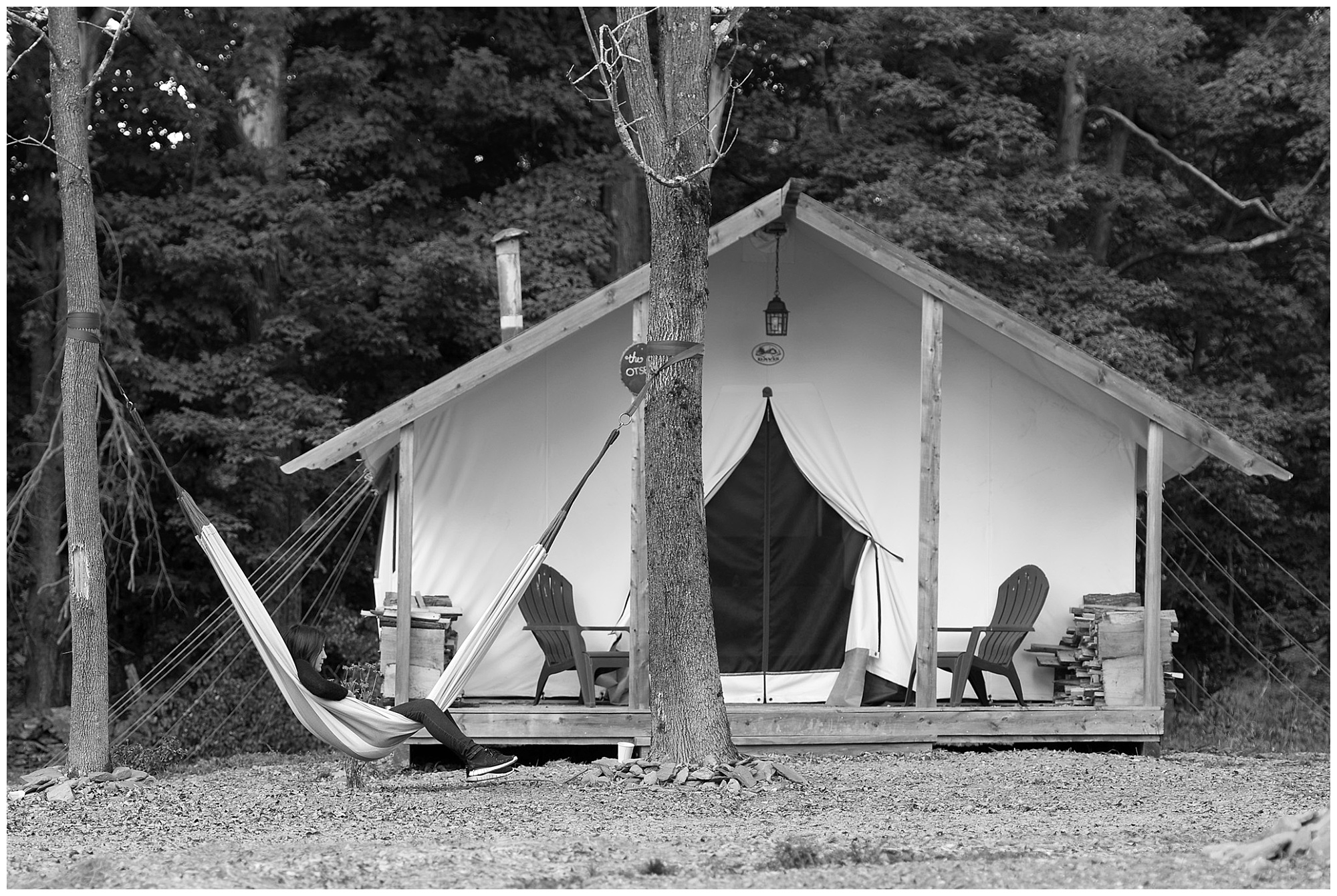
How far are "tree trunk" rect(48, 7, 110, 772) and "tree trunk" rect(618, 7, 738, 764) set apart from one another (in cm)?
330

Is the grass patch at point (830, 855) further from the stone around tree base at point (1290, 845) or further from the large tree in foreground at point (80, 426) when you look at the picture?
the large tree in foreground at point (80, 426)

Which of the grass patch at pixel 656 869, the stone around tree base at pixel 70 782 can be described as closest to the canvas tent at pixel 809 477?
the stone around tree base at pixel 70 782

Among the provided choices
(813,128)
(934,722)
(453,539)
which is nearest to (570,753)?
(453,539)

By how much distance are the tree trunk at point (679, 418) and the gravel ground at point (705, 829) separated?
18.6 inches

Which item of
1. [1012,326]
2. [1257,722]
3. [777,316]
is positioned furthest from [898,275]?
[1257,722]

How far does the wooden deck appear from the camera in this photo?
310 inches

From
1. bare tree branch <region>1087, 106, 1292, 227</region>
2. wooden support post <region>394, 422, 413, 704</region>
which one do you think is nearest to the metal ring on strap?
wooden support post <region>394, 422, 413, 704</region>

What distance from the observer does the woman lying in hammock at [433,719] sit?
641 cm

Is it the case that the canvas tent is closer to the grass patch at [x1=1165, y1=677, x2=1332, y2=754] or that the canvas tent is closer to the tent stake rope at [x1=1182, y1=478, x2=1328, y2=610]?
the tent stake rope at [x1=1182, y1=478, x2=1328, y2=610]

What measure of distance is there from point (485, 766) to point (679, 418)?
1.84 meters

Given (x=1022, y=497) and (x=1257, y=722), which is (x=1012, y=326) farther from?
(x=1257, y=722)

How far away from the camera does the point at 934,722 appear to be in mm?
8016

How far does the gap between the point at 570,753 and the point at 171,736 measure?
433cm

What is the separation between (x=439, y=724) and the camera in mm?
6449
